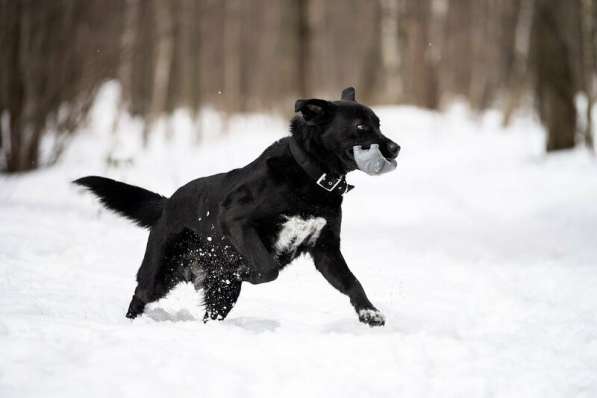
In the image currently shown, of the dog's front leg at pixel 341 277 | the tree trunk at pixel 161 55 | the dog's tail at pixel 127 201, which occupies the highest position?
the dog's tail at pixel 127 201

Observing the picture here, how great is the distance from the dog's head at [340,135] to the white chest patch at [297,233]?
0.96 feet

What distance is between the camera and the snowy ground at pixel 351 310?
8.66ft

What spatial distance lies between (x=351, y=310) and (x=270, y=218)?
1.02 m

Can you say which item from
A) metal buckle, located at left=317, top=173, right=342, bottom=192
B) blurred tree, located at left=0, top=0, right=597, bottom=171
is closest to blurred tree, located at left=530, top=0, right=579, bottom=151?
blurred tree, located at left=0, top=0, right=597, bottom=171

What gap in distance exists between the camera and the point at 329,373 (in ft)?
8.97

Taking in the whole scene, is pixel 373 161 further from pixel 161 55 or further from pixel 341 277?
pixel 161 55

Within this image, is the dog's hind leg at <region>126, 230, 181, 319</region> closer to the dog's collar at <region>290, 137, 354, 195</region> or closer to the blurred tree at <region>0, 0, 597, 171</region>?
the dog's collar at <region>290, 137, 354, 195</region>

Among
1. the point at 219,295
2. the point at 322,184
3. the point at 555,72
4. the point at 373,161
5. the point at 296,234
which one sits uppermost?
the point at 373,161

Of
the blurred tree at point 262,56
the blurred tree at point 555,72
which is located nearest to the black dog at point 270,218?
the blurred tree at point 262,56

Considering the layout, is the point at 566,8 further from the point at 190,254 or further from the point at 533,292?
the point at 190,254

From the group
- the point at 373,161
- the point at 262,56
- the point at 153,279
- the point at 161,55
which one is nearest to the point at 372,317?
the point at 373,161

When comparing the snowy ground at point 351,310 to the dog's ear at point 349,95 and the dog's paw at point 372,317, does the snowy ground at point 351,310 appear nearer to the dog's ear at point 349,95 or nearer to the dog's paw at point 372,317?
the dog's paw at point 372,317

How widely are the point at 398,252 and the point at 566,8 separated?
669 centimetres

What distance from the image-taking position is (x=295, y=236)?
3.44 metres
